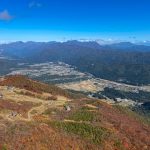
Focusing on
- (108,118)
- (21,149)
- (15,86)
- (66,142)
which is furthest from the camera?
(15,86)

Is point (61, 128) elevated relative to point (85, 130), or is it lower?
elevated

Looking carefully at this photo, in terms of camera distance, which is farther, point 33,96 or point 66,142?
point 33,96

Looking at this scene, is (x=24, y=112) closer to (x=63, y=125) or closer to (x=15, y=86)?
(x=63, y=125)

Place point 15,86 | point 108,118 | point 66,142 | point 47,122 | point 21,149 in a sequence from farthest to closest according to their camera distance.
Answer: point 15,86 < point 108,118 < point 47,122 < point 66,142 < point 21,149

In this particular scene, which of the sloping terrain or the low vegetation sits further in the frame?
the low vegetation

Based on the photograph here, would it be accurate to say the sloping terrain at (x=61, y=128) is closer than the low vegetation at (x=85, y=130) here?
Yes

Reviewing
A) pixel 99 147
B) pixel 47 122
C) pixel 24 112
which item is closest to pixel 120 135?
pixel 99 147

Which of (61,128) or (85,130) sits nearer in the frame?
(61,128)

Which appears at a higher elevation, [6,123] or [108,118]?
[6,123]
